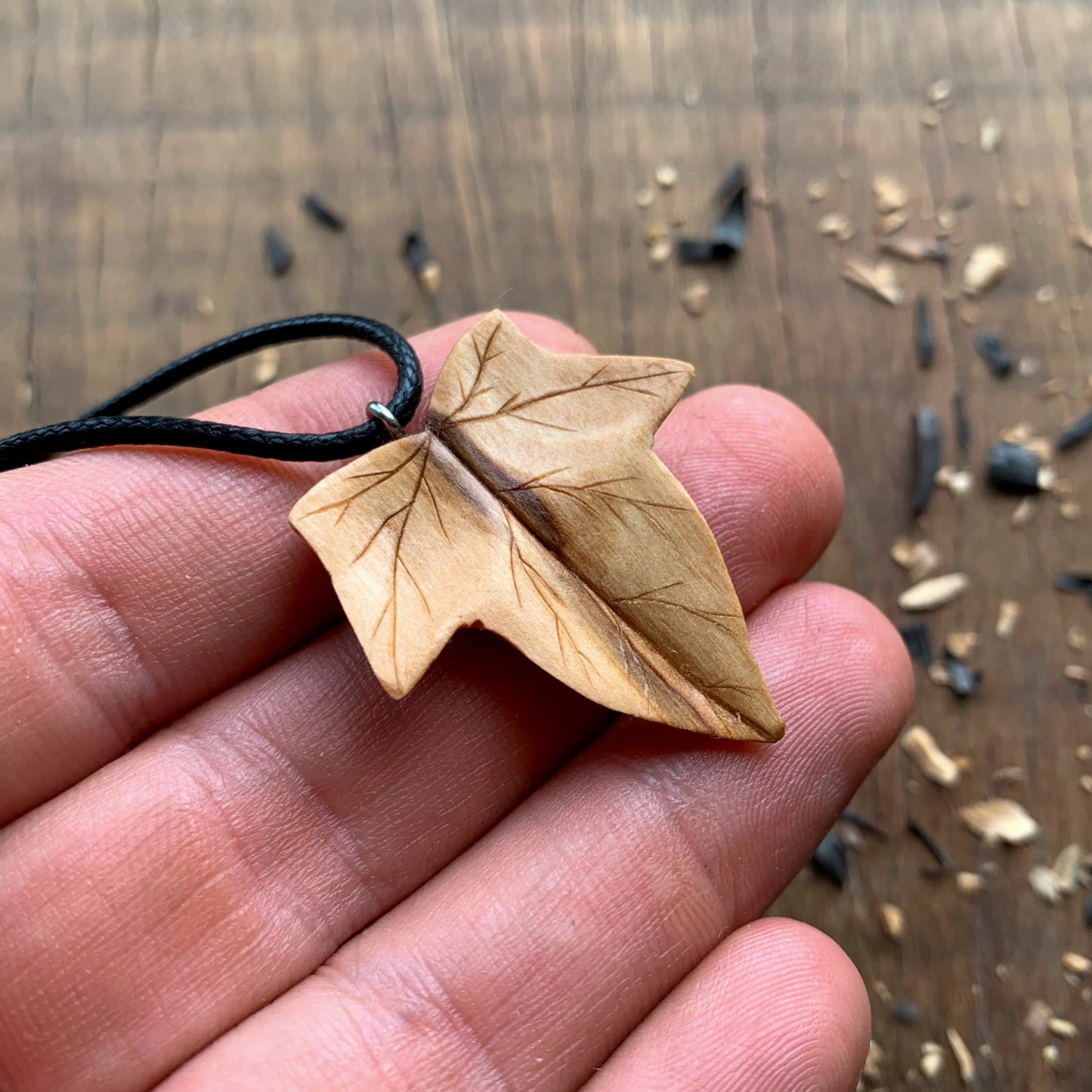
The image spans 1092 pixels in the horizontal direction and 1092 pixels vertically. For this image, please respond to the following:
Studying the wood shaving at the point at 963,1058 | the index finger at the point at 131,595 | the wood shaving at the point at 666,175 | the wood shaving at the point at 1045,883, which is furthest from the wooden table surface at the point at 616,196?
the index finger at the point at 131,595

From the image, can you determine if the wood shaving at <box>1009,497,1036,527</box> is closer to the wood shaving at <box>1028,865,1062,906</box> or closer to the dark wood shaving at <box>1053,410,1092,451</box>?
the dark wood shaving at <box>1053,410,1092,451</box>

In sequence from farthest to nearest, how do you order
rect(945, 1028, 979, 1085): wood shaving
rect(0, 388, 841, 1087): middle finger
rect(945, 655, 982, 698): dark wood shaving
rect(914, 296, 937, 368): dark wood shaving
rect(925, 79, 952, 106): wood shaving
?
rect(925, 79, 952, 106): wood shaving → rect(914, 296, 937, 368): dark wood shaving → rect(945, 655, 982, 698): dark wood shaving → rect(945, 1028, 979, 1085): wood shaving → rect(0, 388, 841, 1087): middle finger

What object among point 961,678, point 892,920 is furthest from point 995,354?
point 892,920

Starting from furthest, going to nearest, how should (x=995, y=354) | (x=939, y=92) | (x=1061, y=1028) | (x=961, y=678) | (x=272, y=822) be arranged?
(x=939, y=92), (x=995, y=354), (x=961, y=678), (x=1061, y=1028), (x=272, y=822)

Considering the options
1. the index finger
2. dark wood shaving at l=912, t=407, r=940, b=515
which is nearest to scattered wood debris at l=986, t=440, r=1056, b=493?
dark wood shaving at l=912, t=407, r=940, b=515

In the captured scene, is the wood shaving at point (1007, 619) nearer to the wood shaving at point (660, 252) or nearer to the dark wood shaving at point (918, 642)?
the dark wood shaving at point (918, 642)

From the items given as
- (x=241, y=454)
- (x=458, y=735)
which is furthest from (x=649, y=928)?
(x=241, y=454)

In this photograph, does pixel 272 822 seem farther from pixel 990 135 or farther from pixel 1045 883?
pixel 990 135
